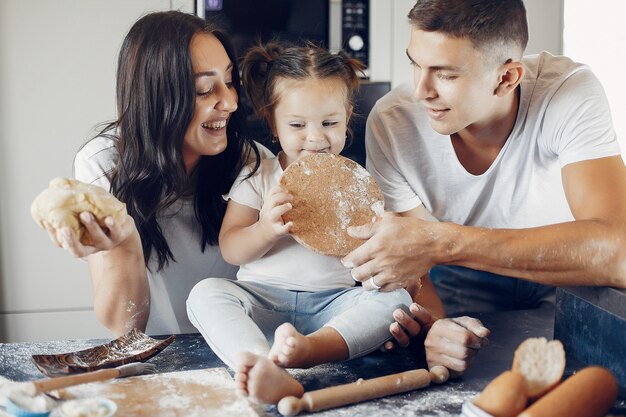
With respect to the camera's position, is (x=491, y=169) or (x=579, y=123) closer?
(x=579, y=123)

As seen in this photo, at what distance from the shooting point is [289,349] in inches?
46.0

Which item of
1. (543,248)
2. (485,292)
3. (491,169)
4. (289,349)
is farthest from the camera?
(485,292)

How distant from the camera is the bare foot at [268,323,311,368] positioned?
1168 millimetres

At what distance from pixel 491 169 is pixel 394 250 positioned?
0.50 metres

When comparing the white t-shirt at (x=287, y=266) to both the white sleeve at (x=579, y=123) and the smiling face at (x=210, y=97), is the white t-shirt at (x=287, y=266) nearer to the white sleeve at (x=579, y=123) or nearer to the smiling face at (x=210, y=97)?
the smiling face at (x=210, y=97)

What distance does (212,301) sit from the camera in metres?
1.33

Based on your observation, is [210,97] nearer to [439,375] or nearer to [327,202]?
[327,202]

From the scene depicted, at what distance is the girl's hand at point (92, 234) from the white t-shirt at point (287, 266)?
15.7 inches

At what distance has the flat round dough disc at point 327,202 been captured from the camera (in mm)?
1467

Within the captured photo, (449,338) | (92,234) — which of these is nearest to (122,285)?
(92,234)

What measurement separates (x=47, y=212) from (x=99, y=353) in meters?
0.30

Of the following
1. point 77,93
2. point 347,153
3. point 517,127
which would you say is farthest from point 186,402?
point 77,93

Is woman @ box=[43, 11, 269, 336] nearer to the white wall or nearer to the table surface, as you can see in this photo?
the table surface

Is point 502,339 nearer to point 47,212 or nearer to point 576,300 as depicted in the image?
point 576,300
